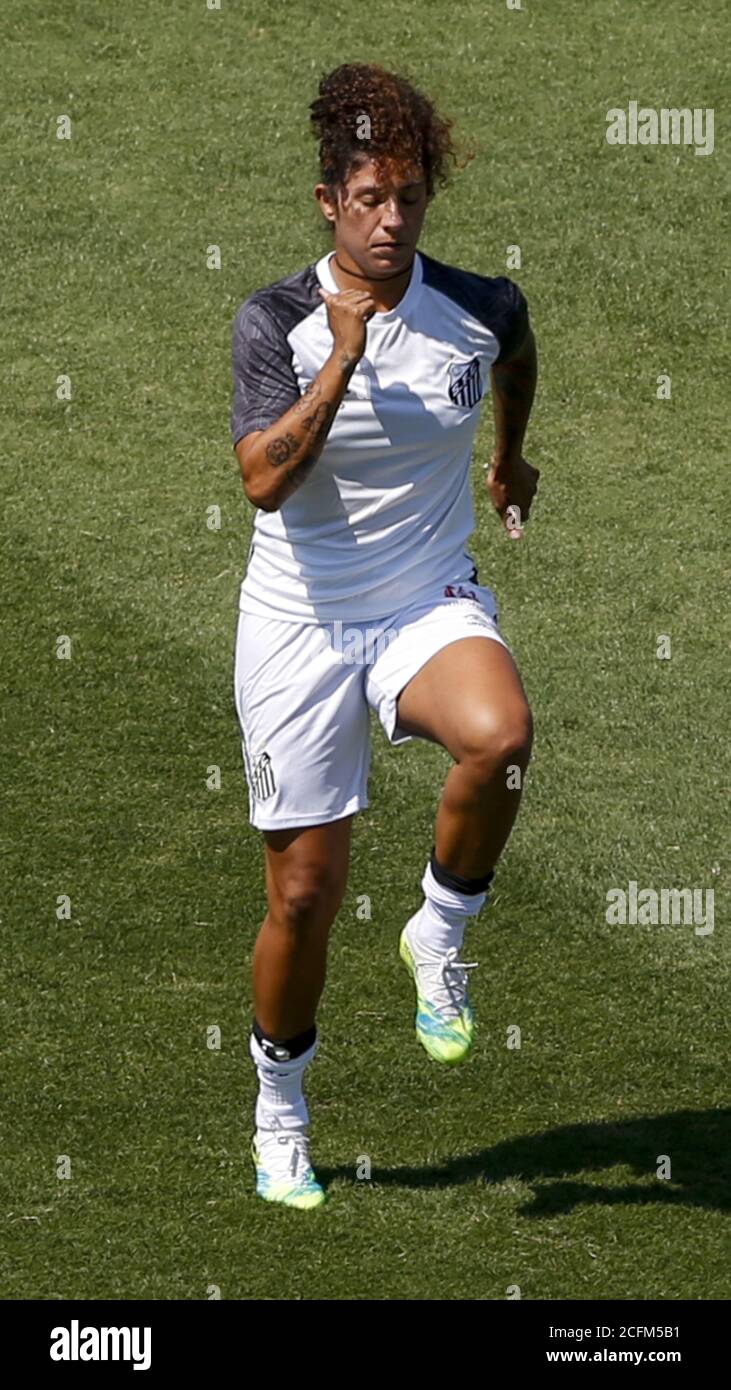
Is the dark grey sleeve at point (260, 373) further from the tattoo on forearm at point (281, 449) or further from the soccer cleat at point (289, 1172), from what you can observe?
the soccer cleat at point (289, 1172)

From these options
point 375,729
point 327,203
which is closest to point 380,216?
point 327,203

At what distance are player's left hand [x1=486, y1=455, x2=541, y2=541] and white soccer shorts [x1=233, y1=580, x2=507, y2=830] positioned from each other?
30.7 inches

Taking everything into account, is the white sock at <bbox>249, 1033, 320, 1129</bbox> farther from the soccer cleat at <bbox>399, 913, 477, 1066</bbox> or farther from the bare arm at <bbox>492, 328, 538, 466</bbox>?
the bare arm at <bbox>492, 328, 538, 466</bbox>

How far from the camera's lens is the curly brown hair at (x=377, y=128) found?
5.55m

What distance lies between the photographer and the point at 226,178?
12625 millimetres

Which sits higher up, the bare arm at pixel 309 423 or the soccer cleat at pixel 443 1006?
the bare arm at pixel 309 423

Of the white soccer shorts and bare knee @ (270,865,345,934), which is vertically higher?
the white soccer shorts

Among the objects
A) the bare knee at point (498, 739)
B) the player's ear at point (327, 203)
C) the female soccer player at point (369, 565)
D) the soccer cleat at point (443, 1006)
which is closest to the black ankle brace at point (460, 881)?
the female soccer player at point (369, 565)

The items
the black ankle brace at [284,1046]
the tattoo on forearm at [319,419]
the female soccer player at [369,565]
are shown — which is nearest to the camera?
the tattoo on forearm at [319,419]

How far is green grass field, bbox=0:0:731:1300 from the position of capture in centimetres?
616

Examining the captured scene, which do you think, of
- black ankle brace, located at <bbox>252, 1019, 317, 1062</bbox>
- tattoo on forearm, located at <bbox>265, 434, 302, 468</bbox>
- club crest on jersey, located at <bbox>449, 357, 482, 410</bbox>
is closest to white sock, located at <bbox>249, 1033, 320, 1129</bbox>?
black ankle brace, located at <bbox>252, 1019, 317, 1062</bbox>

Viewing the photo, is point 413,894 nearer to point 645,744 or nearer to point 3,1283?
point 645,744

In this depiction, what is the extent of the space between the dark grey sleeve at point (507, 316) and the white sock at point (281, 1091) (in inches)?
75.8

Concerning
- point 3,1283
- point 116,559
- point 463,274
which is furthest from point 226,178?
point 3,1283
